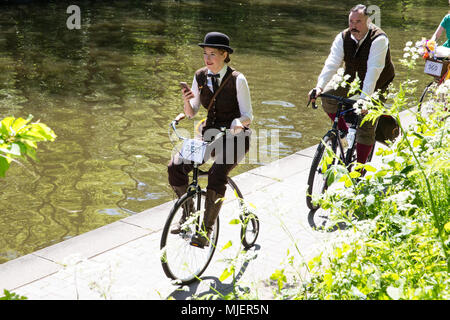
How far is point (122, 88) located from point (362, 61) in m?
6.08

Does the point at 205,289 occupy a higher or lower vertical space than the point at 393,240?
lower

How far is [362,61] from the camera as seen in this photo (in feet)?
19.4

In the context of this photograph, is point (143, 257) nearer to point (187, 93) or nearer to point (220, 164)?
point (220, 164)

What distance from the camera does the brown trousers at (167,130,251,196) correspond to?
4688mm

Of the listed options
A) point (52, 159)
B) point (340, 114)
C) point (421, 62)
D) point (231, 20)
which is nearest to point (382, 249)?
point (340, 114)

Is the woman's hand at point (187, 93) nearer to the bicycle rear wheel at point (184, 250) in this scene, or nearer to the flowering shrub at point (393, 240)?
the bicycle rear wheel at point (184, 250)

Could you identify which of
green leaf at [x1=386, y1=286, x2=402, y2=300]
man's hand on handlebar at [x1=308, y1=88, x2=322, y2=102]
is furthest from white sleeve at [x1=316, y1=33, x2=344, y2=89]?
green leaf at [x1=386, y1=286, x2=402, y2=300]

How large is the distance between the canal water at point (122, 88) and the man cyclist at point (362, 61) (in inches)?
78.7

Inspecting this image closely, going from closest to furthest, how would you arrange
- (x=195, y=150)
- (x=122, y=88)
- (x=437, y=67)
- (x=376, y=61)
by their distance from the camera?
1. (x=195, y=150)
2. (x=376, y=61)
3. (x=437, y=67)
4. (x=122, y=88)

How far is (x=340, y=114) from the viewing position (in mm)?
5949

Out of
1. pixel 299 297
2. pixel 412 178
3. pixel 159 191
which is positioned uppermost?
pixel 412 178

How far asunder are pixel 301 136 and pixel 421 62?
20.8 ft

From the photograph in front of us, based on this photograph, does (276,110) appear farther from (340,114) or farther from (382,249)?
(382,249)

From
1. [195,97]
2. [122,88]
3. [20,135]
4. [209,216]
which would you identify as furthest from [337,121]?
[122,88]
